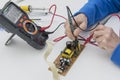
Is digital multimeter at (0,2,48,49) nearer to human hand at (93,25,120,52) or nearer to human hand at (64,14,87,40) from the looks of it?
human hand at (64,14,87,40)

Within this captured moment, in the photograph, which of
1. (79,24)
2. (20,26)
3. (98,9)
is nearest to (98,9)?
(98,9)

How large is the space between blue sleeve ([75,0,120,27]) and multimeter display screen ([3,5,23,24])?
0.87 ft

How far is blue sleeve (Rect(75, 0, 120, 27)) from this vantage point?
0.98m

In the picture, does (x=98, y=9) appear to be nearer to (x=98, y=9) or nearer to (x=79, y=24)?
(x=98, y=9)

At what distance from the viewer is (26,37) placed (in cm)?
82

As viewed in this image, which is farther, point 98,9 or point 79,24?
point 98,9

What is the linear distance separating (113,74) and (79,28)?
9.2 inches

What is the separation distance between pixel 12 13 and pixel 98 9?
1.38 feet

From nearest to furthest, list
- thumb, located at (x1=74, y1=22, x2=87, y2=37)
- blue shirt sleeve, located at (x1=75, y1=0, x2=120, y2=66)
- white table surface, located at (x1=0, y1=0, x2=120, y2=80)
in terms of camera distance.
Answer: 1. white table surface, located at (x1=0, y1=0, x2=120, y2=80)
2. thumb, located at (x1=74, y1=22, x2=87, y2=37)
3. blue shirt sleeve, located at (x1=75, y1=0, x2=120, y2=66)

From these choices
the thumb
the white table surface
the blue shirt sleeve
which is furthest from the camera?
the blue shirt sleeve

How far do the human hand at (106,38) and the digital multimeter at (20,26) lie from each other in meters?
0.20

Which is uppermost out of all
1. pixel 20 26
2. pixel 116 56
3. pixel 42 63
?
pixel 20 26

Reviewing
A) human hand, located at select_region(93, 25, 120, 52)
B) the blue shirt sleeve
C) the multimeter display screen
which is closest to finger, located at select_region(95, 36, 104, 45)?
human hand, located at select_region(93, 25, 120, 52)

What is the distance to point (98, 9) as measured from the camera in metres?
1.04
